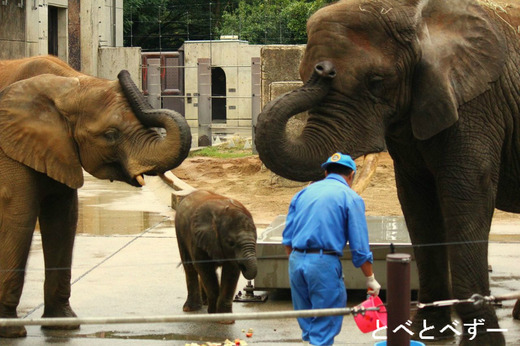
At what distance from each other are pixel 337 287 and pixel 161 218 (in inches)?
309

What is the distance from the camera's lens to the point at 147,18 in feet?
171

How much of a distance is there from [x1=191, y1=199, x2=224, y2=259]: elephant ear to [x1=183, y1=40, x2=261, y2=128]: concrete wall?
31708 mm

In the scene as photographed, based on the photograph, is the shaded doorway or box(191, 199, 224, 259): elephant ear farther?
the shaded doorway

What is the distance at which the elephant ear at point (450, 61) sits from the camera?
6.56 meters

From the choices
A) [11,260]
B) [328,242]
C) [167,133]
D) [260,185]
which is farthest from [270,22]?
[328,242]

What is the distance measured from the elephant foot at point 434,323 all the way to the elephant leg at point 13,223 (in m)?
2.94

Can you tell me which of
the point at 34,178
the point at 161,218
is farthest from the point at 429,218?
the point at 161,218

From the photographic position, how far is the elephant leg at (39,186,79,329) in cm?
782

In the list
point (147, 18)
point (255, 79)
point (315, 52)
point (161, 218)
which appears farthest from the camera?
point (147, 18)

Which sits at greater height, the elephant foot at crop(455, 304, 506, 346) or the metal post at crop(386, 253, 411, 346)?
the metal post at crop(386, 253, 411, 346)

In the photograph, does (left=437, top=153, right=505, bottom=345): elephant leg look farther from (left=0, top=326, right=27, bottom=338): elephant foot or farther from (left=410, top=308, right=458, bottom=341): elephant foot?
(left=0, top=326, right=27, bottom=338): elephant foot

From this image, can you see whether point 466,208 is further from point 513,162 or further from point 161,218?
point 161,218

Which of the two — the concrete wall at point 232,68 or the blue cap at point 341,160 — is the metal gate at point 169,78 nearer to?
the concrete wall at point 232,68

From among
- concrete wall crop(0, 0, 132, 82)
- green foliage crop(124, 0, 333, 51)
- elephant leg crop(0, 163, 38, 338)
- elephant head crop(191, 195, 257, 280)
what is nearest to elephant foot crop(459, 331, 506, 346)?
elephant head crop(191, 195, 257, 280)
